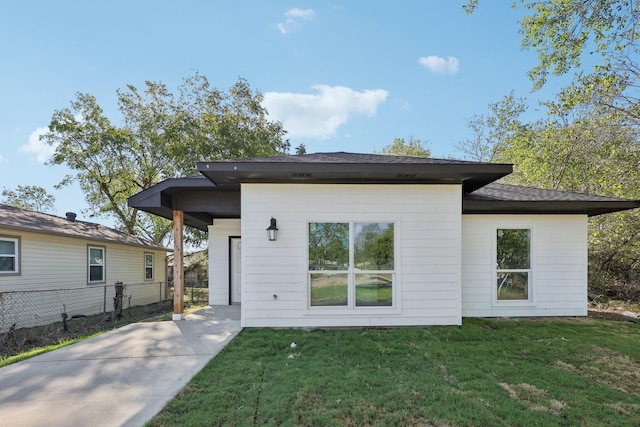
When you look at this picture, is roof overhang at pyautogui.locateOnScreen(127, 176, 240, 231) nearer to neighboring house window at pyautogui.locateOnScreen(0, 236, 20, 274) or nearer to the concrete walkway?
the concrete walkway

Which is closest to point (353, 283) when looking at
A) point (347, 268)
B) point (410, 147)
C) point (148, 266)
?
point (347, 268)

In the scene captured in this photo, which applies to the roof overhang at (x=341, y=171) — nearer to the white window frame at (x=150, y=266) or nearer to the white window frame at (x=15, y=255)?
the white window frame at (x=15, y=255)

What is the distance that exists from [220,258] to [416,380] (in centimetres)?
681

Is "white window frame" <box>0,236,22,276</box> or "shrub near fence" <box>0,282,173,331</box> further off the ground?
"white window frame" <box>0,236,22,276</box>

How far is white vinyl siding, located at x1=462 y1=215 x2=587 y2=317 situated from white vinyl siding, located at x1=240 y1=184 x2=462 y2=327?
1003 millimetres

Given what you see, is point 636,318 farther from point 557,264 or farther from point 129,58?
point 129,58

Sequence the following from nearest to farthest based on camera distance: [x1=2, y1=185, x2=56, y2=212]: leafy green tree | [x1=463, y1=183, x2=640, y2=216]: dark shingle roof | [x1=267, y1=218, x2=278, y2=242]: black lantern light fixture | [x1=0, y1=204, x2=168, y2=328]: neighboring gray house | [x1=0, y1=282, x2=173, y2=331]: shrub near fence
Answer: [x1=267, y1=218, x2=278, y2=242]: black lantern light fixture < [x1=463, y1=183, x2=640, y2=216]: dark shingle roof < [x1=0, y1=282, x2=173, y2=331]: shrub near fence < [x1=0, y1=204, x2=168, y2=328]: neighboring gray house < [x1=2, y1=185, x2=56, y2=212]: leafy green tree

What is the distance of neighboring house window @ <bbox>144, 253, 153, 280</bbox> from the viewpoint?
1384cm

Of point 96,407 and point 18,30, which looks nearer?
point 96,407

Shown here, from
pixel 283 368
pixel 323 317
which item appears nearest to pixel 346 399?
Result: pixel 283 368

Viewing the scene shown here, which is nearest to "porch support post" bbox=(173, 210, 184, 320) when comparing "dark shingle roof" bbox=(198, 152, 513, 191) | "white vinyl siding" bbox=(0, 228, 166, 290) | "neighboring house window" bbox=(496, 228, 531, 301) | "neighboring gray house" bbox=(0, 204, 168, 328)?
"dark shingle roof" bbox=(198, 152, 513, 191)

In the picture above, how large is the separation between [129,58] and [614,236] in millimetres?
18747

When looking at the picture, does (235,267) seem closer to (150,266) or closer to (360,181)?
(360,181)

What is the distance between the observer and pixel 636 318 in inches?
282
